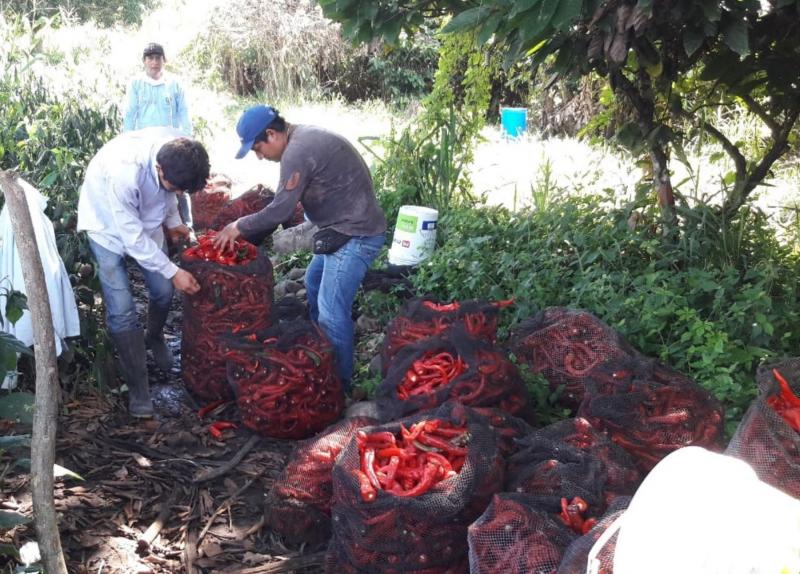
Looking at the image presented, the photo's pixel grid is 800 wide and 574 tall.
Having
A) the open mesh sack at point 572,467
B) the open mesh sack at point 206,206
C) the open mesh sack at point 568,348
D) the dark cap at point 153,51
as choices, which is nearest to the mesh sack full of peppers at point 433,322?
the open mesh sack at point 568,348

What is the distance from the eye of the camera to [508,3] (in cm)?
346

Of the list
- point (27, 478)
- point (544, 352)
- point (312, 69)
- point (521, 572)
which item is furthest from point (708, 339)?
point (312, 69)

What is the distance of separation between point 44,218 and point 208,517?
1757 mm

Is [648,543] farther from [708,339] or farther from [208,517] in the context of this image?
[708,339]

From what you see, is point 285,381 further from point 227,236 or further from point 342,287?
point 227,236

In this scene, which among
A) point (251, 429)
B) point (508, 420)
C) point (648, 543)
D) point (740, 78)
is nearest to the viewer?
point (648, 543)

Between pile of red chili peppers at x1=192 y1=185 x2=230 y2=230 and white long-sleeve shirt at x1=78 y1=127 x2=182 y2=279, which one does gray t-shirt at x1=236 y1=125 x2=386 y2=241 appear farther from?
pile of red chili peppers at x1=192 y1=185 x2=230 y2=230

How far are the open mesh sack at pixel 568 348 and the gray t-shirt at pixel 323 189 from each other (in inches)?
45.2

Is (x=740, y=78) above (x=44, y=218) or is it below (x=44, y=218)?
above

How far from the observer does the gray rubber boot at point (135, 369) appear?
4.45 meters

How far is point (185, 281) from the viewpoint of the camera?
4340mm

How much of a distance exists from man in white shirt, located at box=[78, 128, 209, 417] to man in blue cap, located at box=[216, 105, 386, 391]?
0.36 metres

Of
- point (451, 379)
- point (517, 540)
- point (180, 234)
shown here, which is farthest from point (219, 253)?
point (517, 540)

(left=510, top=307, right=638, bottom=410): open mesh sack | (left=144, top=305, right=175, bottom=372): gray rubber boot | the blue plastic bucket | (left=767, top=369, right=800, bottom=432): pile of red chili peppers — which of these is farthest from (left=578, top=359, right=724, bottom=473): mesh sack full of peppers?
the blue plastic bucket
